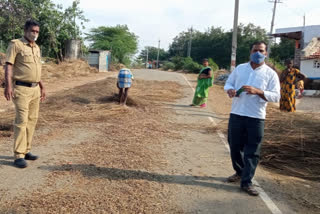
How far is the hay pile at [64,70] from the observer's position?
19.0 meters

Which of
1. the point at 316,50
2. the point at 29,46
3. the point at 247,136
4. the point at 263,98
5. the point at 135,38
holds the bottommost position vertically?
the point at 247,136

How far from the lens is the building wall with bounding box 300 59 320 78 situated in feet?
78.3

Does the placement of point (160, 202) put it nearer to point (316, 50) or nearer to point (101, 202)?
point (101, 202)

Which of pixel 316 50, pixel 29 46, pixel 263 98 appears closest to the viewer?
pixel 263 98

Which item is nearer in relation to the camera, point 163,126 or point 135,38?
point 163,126

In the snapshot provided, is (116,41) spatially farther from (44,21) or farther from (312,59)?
(312,59)

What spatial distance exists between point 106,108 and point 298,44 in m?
23.1

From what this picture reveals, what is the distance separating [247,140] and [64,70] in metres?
19.3

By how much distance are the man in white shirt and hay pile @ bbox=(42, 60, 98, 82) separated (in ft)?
49.9

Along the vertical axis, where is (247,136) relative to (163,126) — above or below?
above

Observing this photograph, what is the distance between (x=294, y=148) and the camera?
570 cm

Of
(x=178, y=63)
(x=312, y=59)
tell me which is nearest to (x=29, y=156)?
(x=312, y=59)

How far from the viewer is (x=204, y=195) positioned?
4.02m

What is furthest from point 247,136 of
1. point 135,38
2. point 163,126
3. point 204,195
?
point 135,38
